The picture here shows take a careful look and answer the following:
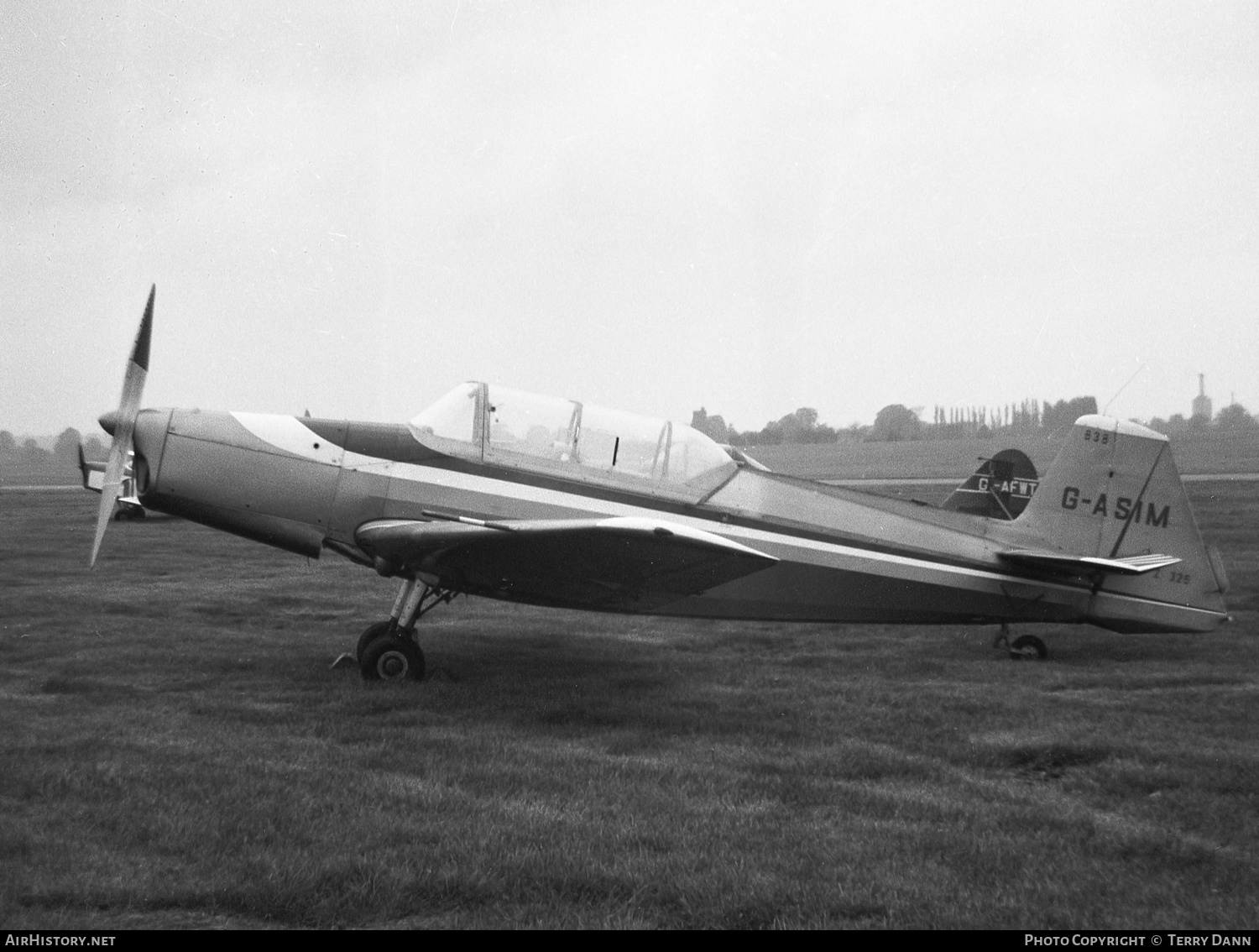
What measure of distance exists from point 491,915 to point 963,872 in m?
1.82

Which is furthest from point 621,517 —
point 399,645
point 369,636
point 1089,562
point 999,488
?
point 999,488

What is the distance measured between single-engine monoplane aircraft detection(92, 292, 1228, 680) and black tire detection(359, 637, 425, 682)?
1 cm

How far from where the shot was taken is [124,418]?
281 inches

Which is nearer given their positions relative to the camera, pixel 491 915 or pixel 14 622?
pixel 491 915

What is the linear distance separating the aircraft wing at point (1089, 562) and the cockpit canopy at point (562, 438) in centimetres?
269

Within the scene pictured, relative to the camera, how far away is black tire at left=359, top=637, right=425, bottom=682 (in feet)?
22.7

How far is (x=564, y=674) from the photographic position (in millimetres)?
7406

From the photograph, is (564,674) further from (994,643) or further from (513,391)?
(994,643)

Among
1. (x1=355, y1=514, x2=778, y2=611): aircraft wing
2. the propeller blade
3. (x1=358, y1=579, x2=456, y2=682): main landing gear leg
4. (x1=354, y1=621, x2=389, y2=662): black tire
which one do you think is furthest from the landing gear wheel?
the propeller blade

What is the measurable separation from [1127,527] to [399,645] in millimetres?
6323

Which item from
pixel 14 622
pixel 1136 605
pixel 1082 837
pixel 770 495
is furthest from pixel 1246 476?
pixel 14 622

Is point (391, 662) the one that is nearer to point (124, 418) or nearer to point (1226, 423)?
point (124, 418)

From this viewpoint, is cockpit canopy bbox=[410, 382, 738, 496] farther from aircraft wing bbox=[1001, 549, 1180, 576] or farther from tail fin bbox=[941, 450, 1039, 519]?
tail fin bbox=[941, 450, 1039, 519]

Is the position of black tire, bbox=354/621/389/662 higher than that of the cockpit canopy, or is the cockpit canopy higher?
the cockpit canopy
